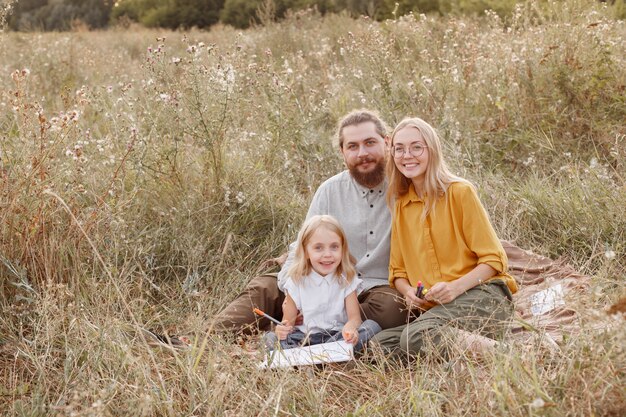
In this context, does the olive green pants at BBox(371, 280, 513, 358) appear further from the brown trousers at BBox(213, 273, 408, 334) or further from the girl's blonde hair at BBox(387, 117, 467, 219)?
the girl's blonde hair at BBox(387, 117, 467, 219)

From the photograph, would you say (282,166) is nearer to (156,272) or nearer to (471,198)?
(156,272)

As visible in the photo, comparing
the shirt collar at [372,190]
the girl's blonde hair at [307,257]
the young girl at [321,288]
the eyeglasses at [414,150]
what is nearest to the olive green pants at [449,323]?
the young girl at [321,288]

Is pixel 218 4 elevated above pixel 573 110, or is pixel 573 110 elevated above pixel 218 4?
pixel 218 4

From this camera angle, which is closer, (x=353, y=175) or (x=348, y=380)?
(x=348, y=380)

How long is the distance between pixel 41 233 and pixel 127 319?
620 mm

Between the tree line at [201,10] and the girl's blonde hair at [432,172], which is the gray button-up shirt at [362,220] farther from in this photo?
the tree line at [201,10]

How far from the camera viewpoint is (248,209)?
5.20 meters

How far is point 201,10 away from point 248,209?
17087 mm

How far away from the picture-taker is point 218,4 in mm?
20984

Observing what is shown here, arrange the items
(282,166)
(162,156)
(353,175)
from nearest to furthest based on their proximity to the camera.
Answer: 1. (353,175)
2. (162,156)
3. (282,166)

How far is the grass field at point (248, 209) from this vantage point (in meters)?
3.05

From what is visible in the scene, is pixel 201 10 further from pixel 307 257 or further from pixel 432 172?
pixel 432 172

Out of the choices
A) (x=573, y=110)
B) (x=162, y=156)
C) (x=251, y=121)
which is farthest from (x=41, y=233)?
(x=573, y=110)

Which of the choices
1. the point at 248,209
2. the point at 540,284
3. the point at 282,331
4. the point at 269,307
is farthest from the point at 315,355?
the point at 248,209
